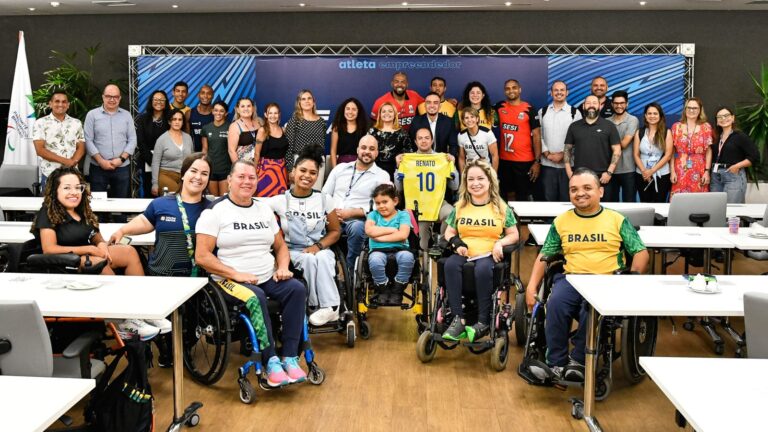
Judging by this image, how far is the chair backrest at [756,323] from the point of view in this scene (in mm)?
2646

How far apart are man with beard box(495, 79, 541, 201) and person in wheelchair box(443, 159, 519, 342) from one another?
3.34 meters

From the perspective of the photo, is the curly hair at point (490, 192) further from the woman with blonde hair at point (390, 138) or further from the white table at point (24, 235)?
the white table at point (24, 235)

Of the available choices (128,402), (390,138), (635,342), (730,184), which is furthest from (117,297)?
(730,184)

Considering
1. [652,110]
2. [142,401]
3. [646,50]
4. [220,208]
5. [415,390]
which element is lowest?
[415,390]

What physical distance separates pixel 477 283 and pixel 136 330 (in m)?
1.90

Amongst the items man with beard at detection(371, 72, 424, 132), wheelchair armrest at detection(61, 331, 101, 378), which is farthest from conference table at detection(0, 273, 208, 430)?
man with beard at detection(371, 72, 424, 132)

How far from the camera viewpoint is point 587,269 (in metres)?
4.16

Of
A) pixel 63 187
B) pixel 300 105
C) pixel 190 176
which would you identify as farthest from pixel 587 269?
pixel 300 105

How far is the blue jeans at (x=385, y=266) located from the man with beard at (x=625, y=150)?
3.46 m

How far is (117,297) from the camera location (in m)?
3.32

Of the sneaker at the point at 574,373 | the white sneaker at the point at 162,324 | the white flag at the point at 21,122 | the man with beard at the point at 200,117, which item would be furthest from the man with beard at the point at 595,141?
the white flag at the point at 21,122

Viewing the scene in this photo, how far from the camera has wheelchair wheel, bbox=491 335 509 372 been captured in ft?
14.6

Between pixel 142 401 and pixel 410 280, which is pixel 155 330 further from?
pixel 410 280

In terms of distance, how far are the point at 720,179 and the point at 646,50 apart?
2.78m
